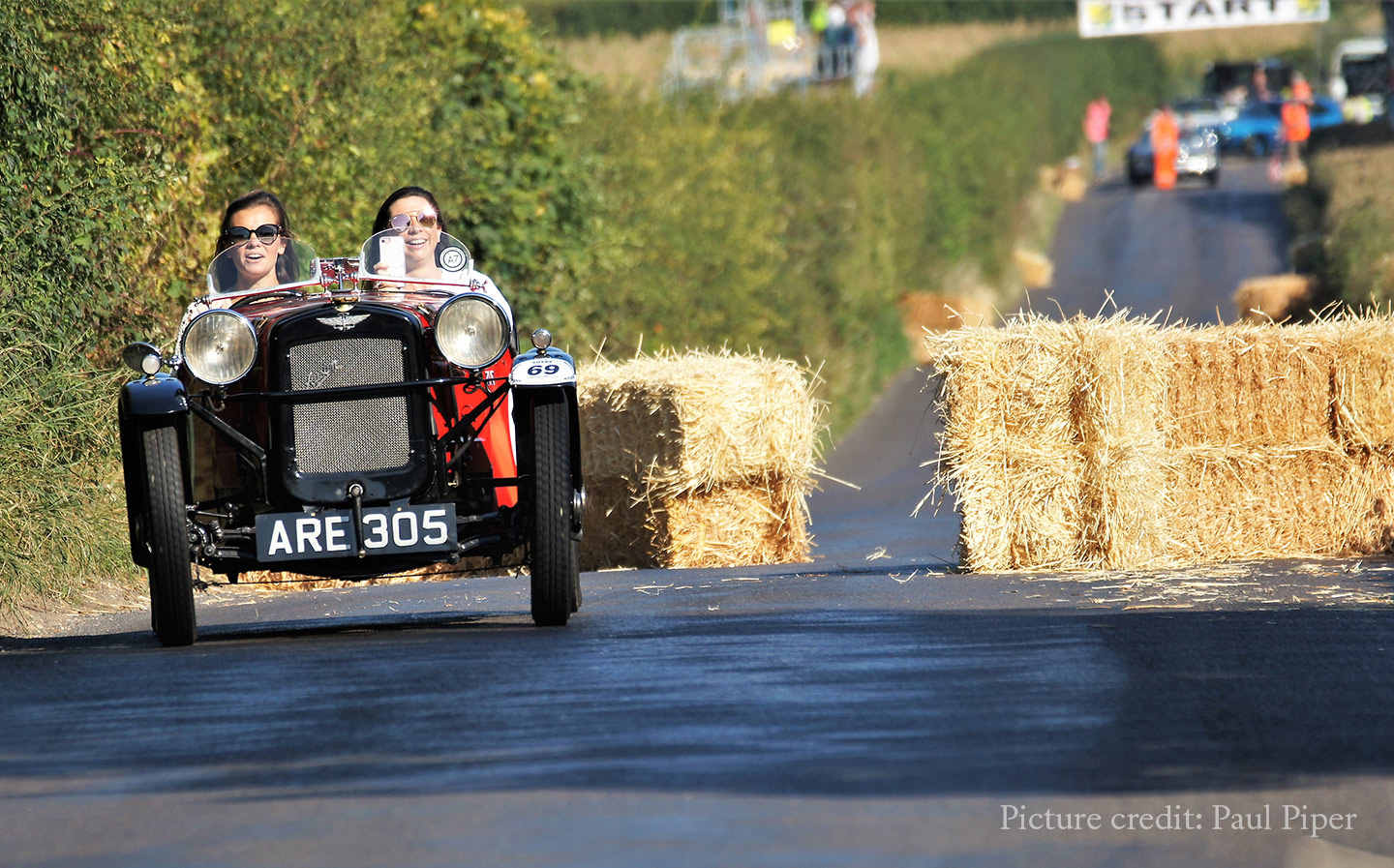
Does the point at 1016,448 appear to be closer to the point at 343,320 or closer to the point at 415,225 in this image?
the point at 415,225

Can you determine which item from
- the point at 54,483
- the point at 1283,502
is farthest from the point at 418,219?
the point at 1283,502

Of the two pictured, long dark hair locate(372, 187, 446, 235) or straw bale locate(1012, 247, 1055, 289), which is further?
straw bale locate(1012, 247, 1055, 289)

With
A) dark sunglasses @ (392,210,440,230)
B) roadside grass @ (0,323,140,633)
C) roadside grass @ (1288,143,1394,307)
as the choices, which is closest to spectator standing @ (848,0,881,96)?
roadside grass @ (1288,143,1394,307)

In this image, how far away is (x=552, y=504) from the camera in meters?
8.40

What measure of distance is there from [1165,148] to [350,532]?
50410 mm

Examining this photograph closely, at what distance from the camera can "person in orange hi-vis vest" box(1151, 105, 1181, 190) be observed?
55500mm

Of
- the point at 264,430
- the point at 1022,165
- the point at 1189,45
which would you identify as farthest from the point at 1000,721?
the point at 1189,45

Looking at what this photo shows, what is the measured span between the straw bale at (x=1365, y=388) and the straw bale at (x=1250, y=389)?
0.08m

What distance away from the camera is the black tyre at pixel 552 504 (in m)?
8.39

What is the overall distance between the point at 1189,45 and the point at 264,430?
84.1 metres

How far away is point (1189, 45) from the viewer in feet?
288

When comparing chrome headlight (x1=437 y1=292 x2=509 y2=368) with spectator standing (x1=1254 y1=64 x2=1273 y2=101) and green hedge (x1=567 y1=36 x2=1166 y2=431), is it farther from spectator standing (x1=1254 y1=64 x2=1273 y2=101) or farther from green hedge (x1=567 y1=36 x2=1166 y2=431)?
spectator standing (x1=1254 y1=64 x2=1273 y2=101)

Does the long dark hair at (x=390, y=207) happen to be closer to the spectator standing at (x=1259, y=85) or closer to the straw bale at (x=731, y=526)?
the straw bale at (x=731, y=526)

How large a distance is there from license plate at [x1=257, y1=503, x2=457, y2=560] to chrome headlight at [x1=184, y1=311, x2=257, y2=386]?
26.7 inches
